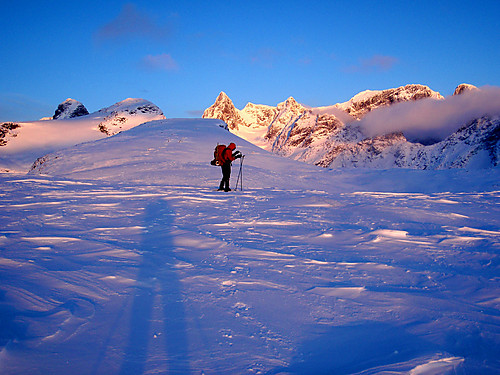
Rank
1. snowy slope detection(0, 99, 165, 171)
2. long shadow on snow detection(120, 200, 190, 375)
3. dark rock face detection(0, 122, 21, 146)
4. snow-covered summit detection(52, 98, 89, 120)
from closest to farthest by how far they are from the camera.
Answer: long shadow on snow detection(120, 200, 190, 375) < snowy slope detection(0, 99, 165, 171) < dark rock face detection(0, 122, 21, 146) < snow-covered summit detection(52, 98, 89, 120)

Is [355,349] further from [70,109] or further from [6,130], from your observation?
[70,109]

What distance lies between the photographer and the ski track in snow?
2.33 metres

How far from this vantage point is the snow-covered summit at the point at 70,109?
8712 cm

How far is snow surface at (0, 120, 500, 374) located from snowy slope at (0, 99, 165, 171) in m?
39.3

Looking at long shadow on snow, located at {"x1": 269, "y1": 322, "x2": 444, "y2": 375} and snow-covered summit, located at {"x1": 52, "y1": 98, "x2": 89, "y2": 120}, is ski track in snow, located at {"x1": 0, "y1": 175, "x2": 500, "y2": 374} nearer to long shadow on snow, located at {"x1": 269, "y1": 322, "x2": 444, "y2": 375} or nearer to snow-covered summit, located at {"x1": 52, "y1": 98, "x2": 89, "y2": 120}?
long shadow on snow, located at {"x1": 269, "y1": 322, "x2": 444, "y2": 375}

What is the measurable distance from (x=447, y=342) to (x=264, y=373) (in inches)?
60.2

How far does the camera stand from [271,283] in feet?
11.7

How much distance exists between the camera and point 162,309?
115 inches

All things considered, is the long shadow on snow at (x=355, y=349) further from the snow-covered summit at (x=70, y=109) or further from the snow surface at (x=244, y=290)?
the snow-covered summit at (x=70, y=109)

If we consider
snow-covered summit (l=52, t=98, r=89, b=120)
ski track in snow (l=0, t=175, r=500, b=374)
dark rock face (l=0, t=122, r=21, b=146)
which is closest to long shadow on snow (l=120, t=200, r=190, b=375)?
ski track in snow (l=0, t=175, r=500, b=374)

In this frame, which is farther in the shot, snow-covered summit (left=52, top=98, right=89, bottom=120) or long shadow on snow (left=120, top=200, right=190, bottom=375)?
snow-covered summit (left=52, top=98, right=89, bottom=120)

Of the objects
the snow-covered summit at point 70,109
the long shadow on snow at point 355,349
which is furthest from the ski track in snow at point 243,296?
the snow-covered summit at point 70,109

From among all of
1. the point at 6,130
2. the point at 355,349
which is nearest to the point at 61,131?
the point at 6,130

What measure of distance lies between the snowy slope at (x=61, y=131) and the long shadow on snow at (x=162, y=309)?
4065 centimetres
